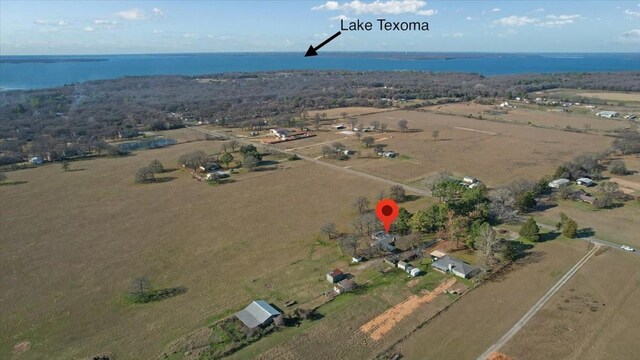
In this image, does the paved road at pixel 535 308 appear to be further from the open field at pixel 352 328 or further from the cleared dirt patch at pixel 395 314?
the cleared dirt patch at pixel 395 314

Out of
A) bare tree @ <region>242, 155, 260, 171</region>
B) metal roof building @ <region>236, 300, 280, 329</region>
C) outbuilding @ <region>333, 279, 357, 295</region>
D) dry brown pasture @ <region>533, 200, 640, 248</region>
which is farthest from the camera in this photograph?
bare tree @ <region>242, 155, 260, 171</region>

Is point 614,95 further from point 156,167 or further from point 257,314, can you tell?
point 257,314

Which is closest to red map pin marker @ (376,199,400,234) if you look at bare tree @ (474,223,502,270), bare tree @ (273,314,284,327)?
bare tree @ (474,223,502,270)

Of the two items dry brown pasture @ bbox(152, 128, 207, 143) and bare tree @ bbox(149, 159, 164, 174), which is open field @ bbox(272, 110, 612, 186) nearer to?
dry brown pasture @ bbox(152, 128, 207, 143)

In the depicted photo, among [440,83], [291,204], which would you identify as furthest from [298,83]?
[291,204]

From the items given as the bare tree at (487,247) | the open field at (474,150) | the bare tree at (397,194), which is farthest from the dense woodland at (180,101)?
the bare tree at (487,247)

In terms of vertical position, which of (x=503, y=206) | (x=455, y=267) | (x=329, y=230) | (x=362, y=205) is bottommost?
(x=455, y=267)

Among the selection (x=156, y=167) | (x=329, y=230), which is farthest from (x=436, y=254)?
(x=156, y=167)
